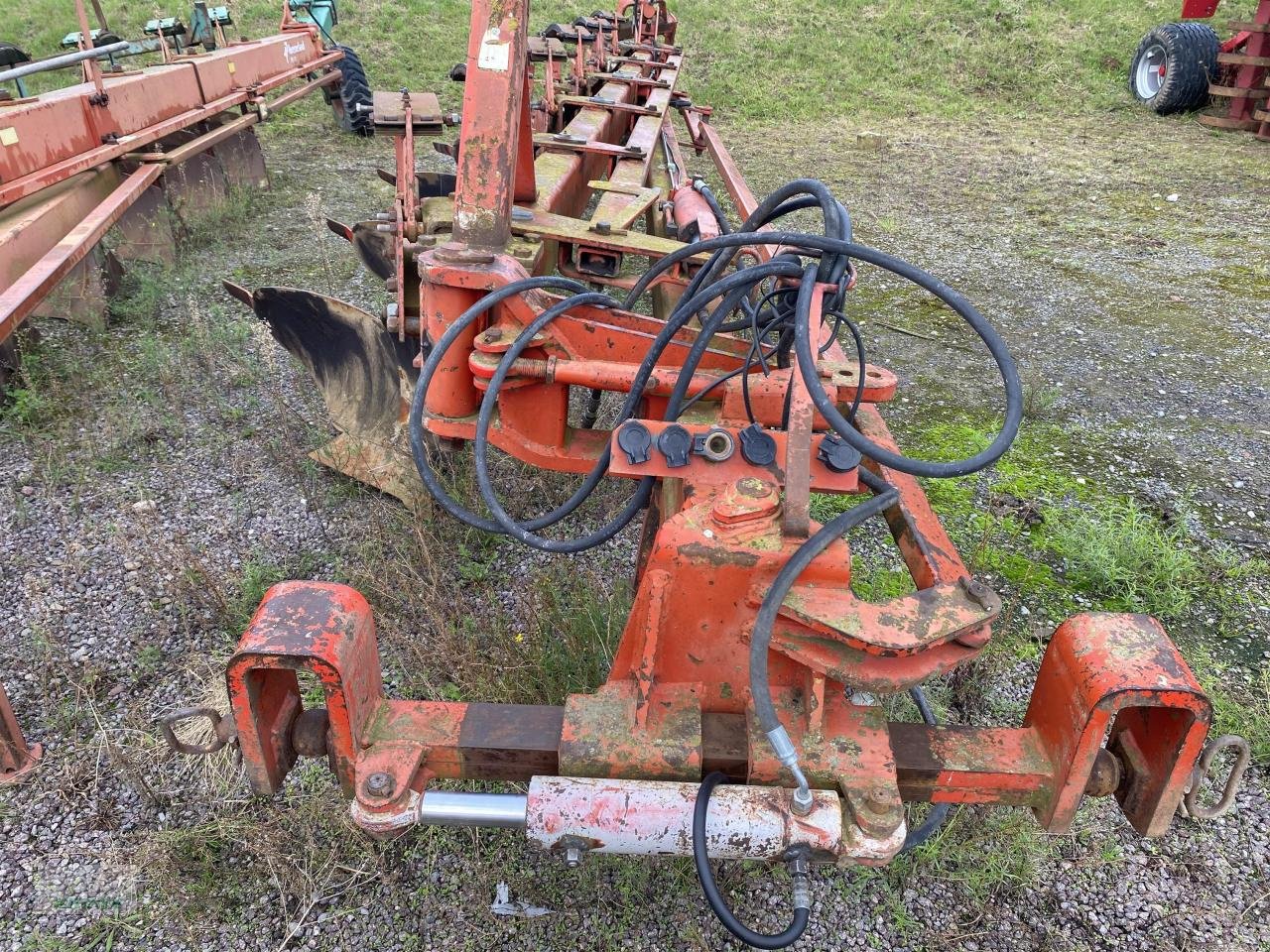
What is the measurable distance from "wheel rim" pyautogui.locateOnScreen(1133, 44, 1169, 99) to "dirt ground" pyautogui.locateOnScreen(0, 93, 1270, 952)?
6489 millimetres

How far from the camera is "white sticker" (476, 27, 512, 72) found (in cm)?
218

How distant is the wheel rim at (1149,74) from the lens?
10.7 metres

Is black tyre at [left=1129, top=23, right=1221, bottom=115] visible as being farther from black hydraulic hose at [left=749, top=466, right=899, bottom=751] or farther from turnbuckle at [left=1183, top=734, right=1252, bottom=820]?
black hydraulic hose at [left=749, top=466, right=899, bottom=751]

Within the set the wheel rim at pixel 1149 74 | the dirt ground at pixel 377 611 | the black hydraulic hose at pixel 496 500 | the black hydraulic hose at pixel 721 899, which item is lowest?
the dirt ground at pixel 377 611

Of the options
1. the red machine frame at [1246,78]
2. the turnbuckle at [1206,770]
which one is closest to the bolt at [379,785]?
the turnbuckle at [1206,770]

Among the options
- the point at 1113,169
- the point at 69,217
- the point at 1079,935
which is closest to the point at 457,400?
the point at 1079,935

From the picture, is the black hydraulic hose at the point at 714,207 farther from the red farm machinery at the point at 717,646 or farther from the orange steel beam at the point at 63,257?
the orange steel beam at the point at 63,257

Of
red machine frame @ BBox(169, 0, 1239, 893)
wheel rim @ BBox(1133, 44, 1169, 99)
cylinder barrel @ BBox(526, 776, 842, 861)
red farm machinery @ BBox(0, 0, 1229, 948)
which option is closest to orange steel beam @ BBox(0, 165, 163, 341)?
red farm machinery @ BBox(0, 0, 1229, 948)

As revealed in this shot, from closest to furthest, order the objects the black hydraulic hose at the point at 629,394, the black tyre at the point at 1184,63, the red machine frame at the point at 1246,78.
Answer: the black hydraulic hose at the point at 629,394 → the red machine frame at the point at 1246,78 → the black tyre at the point at 1184,63

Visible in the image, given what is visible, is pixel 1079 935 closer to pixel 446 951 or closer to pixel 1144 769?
pixel 1144 769

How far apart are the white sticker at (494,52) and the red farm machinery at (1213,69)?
1073 cm

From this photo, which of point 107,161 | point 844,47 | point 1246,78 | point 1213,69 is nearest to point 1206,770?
point 107,161

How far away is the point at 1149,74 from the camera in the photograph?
35.9 feet

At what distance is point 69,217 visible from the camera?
13.3ft
